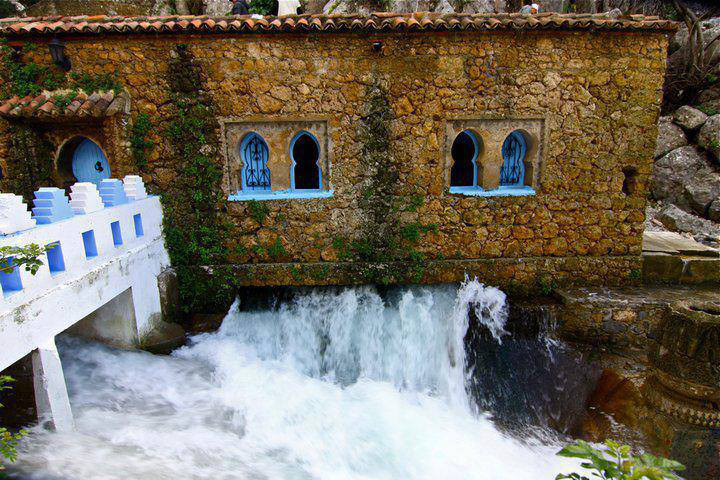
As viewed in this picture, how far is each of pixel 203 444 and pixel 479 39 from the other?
6884mm

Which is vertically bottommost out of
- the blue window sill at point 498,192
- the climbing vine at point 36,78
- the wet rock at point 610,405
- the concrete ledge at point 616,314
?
the wet rock at point 610,405

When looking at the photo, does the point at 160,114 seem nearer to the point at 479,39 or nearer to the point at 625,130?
the point at 479,39

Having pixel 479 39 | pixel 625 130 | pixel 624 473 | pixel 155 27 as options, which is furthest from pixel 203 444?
pixel 625 130

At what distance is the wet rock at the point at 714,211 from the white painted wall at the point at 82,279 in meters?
14.2

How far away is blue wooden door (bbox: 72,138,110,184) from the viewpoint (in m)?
6.79

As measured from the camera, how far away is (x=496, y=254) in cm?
717

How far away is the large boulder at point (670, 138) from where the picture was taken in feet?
41.7

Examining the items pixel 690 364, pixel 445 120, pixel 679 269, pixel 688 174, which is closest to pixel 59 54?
pixel 445 120

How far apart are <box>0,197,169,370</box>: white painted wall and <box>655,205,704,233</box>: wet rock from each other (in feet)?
41.5

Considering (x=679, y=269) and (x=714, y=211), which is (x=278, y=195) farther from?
(x=714, y=211)

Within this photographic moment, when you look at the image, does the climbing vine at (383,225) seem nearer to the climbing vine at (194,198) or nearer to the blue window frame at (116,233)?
the climbing vine at (194,198)

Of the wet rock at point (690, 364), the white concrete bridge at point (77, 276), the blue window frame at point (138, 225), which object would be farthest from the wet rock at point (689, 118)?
the blue window frame at point (138, 225)

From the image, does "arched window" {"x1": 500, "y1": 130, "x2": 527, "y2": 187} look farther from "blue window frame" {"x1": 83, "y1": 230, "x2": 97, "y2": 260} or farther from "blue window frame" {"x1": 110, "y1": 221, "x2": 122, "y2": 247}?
"blue window frame" {"x1": 83, "y1": 230, "x2": 97, "y2": 260}

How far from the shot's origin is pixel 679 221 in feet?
36.2
